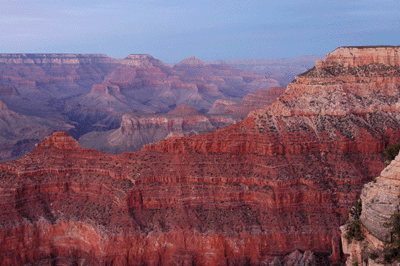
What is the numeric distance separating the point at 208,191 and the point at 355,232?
A: 18.9m

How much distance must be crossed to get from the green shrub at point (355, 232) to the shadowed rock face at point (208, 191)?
38.5ft

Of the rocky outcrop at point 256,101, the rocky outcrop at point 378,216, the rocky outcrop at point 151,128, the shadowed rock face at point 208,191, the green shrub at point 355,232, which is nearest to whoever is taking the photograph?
the rocky outcrop at point 378,216

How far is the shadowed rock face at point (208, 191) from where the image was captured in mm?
39562

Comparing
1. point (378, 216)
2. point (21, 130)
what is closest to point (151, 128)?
point (21, 130)

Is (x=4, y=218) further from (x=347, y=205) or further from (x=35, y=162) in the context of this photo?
(x=347, y=205)

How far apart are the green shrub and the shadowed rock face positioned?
38.5 ft

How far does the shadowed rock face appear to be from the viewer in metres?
39.6

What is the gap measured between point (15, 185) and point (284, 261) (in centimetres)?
3083

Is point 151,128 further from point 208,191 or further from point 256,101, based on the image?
point 208,191

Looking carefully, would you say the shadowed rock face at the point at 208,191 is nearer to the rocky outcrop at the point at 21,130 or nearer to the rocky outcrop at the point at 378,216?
the rocky outcrop at the point at 378,216

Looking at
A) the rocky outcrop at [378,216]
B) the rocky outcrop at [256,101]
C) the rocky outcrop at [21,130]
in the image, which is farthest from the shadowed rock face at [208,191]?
the rocky outcrop at [256,101]

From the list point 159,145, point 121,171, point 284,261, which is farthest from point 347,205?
point 121,171

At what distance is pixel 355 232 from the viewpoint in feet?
86.6

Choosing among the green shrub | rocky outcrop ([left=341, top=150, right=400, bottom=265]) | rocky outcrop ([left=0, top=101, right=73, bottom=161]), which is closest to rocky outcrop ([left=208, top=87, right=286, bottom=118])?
rocky outcrop ([left=0, top=101, right=73, bottom=161])
